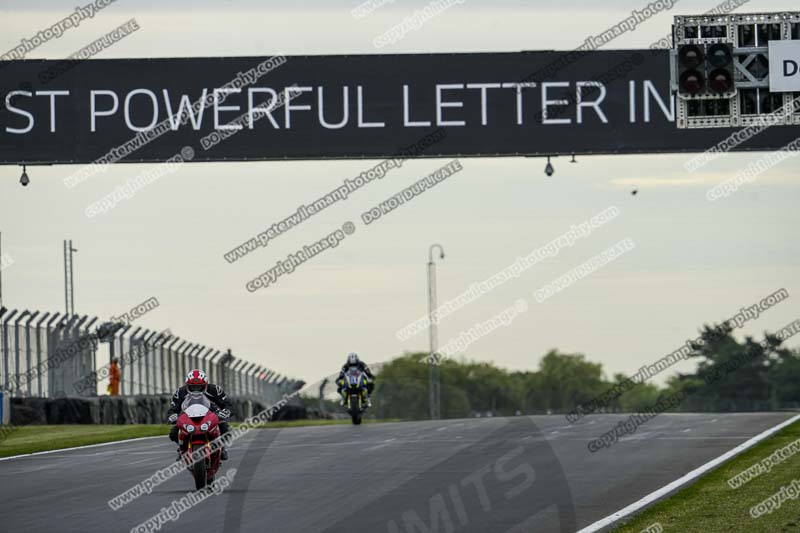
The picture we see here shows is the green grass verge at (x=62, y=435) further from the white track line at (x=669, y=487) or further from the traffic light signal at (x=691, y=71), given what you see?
the traffic light signal at (x=691, y=71)

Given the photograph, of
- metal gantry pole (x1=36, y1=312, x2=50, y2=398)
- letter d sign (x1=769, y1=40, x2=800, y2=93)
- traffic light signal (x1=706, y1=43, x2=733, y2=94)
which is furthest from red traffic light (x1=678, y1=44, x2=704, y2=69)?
metal gantry pole (x1=36, y1=312, x2=50, y2=398)

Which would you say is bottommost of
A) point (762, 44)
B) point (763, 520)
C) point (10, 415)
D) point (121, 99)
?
point (763, 520)

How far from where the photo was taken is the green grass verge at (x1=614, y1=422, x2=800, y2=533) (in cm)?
1318

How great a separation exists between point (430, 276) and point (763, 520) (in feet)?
142

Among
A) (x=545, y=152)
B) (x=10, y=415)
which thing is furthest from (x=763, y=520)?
(x=10, y=415)

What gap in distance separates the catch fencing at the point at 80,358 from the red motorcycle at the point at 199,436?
1622cm

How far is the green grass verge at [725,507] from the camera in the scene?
13.2 m

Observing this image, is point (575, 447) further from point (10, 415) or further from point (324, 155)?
A: point (10, 415)

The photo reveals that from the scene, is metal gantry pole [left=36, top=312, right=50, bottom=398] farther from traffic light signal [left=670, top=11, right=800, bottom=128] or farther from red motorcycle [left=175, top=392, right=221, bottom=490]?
traffic light signal [left=670, top=11, right=800, bottom=128]

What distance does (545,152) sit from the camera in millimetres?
27250

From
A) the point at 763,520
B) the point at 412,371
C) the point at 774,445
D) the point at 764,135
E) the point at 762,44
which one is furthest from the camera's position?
the point at 412,371

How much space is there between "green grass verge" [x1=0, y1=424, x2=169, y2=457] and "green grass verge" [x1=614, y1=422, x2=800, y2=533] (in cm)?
1263

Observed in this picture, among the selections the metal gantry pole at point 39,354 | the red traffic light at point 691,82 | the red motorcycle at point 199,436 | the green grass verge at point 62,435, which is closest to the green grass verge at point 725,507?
the red traffic light at point 691,82

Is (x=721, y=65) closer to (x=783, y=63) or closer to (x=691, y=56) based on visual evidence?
(x=691, y=56)
